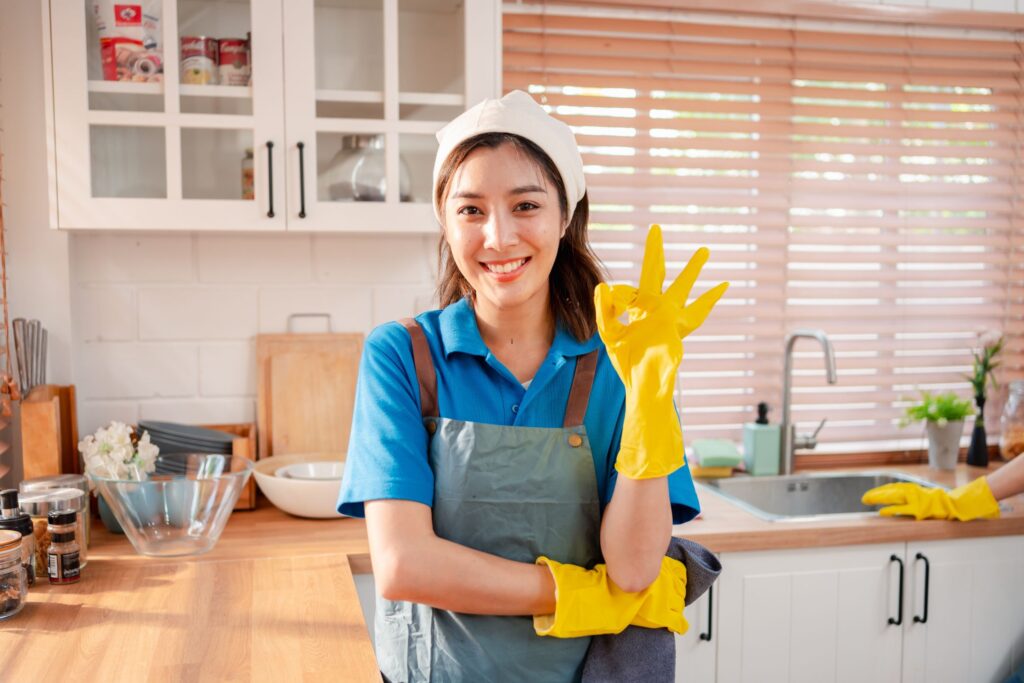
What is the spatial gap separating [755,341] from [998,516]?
33.4 inches

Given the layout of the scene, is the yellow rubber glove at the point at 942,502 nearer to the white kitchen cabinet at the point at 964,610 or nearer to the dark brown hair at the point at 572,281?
the white kitchen cabinet at the point at 964,610

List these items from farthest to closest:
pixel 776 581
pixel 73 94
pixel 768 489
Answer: pixel 768 489, pixel 776 581, pixel 73 94

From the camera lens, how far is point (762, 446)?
270cm

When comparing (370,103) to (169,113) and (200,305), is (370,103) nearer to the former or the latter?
(169,113)

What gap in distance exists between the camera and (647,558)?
1.33 m

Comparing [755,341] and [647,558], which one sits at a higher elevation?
[755,341]

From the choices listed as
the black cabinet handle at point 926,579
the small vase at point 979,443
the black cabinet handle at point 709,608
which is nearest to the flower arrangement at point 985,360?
the small vase at point 979,443

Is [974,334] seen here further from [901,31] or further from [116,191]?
[116,191]

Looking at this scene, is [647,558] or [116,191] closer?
[647,558]

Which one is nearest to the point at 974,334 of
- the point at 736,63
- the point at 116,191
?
the point at 736,63

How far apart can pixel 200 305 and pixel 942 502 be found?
1.93 meters

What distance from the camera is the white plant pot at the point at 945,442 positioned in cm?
280

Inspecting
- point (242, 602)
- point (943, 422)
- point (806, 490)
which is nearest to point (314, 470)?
point (242, 602)

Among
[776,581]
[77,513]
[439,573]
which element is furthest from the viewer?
[776,581]
